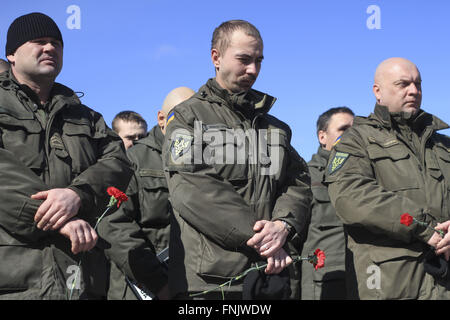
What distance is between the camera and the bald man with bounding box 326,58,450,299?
15.6 ft

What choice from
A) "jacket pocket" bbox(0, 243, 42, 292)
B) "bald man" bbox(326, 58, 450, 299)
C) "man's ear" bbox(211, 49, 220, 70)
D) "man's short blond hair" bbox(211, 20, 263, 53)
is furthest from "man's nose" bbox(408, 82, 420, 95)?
"jacket pocket" bbox(0, 243, 42, 292)

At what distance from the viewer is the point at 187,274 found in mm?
4133

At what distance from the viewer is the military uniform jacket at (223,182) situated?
13.3ft

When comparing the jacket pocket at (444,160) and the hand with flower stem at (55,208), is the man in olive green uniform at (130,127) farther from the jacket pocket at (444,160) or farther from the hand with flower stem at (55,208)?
the hand with flower stem at (55,208)

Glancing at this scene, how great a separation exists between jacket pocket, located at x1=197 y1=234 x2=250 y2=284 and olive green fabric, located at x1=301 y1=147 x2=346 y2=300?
278cm

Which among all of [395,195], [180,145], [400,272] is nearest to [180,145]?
[180,145]

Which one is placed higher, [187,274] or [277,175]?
Result: [277,175]

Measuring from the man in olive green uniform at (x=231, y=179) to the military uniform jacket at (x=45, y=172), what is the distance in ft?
1.71

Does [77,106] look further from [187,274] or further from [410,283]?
[410,283]

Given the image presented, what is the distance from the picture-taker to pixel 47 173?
13.2ft

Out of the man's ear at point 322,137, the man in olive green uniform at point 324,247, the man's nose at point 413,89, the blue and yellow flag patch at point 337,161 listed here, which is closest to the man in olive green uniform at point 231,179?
the blue and yellow flag patch at point 337,161

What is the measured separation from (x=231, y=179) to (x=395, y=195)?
1.42 meters
